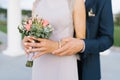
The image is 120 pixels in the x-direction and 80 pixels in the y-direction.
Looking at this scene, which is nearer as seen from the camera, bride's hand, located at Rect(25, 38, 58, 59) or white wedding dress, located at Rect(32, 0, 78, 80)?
bride's hand, located at Rect(25, 38, 58, 59)

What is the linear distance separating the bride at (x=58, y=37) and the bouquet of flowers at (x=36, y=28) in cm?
3

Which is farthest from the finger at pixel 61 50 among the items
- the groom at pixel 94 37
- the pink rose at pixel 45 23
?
the pink rose at pixel 45 23

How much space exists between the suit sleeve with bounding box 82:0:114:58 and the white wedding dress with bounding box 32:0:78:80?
95mm

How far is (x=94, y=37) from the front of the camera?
126 cm

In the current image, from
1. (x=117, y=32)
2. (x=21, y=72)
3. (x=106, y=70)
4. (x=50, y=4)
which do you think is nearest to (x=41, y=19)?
(x=50, y=4)

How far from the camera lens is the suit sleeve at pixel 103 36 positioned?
120 cm

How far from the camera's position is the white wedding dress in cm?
125

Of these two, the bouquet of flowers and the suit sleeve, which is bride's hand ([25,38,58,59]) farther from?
the suit sleeve

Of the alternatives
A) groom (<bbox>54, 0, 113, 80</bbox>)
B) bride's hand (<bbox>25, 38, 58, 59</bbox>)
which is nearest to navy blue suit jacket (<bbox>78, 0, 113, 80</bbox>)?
groom (<bbox>54, 0, 113, 80</bbox>)

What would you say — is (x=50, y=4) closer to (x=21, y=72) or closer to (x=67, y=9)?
(x=67, y=9)

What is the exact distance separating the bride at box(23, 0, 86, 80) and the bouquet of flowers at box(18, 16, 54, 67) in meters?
0.03

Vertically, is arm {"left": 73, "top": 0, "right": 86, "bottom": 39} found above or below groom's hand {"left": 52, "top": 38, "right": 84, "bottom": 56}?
above

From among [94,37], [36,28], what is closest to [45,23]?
[36,28]

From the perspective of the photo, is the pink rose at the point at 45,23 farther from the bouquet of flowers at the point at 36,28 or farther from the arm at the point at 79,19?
the arm at the point at 79,19
